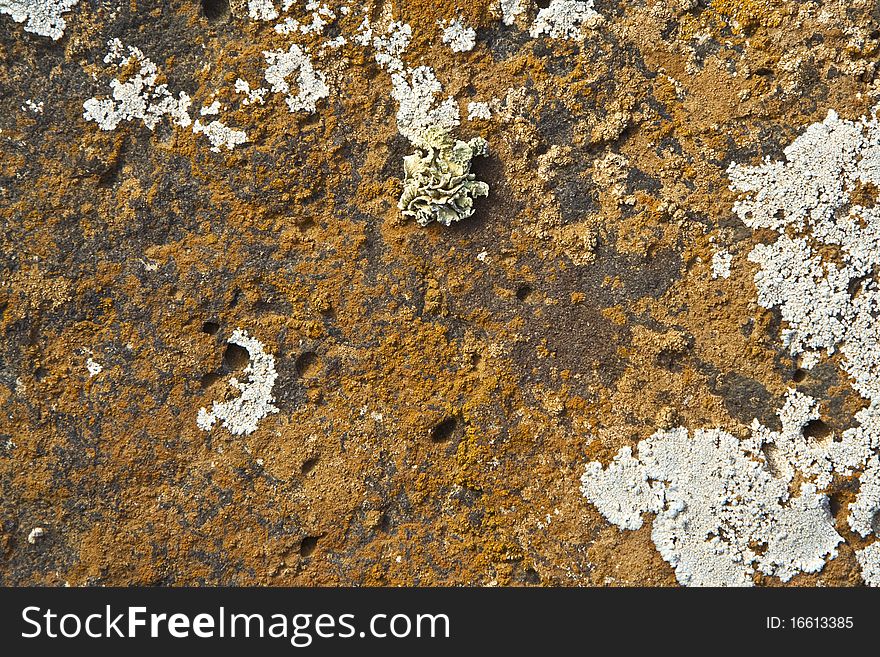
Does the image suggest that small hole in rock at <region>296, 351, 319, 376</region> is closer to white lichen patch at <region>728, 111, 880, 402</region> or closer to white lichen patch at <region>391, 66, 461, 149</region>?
white lichen patch at <region>391, 66, 461, 149</region>

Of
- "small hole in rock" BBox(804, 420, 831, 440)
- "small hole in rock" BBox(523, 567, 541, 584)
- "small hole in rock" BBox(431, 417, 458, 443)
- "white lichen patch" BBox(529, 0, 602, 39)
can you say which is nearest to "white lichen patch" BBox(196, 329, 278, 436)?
"small hole in rock" BBox(431, 417, 458, 443)

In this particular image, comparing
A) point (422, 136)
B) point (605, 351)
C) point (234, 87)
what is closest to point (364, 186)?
point (422, 136)

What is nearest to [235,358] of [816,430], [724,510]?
[724,510]

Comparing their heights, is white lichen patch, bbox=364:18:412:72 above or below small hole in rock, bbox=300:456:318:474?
above

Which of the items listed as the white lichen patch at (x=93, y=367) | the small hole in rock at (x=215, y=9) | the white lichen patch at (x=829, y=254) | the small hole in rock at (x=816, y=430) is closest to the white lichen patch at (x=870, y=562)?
the white lichen patch at (x=829, y=254)

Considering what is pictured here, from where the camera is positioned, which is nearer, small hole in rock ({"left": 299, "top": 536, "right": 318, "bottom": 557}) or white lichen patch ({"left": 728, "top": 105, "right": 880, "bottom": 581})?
white lichen patch ({"left": 728, "top": 105, "right": 880, "bottom": 581})

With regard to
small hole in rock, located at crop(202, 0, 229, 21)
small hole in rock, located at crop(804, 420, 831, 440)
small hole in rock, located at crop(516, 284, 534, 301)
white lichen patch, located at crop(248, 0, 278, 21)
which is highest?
small hole in rock, located at crop(202, 0, 229, 21)

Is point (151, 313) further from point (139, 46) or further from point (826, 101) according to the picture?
point (826, 101)
